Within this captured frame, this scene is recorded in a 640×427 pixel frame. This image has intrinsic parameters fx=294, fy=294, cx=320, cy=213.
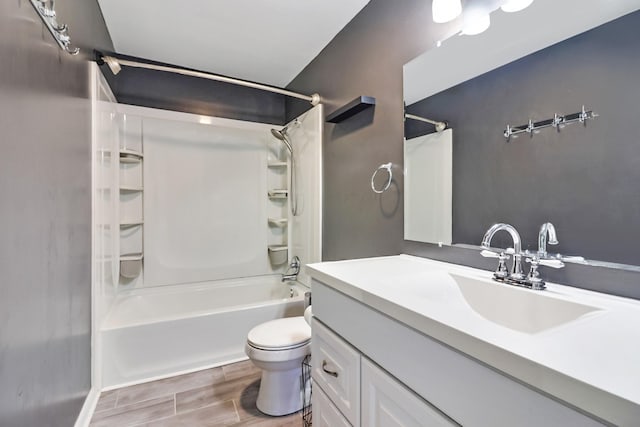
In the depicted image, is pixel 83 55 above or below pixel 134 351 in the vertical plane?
above

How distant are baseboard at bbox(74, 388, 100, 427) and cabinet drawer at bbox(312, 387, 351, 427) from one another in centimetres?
128

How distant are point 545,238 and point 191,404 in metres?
2.01

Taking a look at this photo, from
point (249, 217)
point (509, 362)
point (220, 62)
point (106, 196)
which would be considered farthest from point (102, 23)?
point (509, 362)

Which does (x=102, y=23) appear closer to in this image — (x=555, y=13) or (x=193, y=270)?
(x=193, y=270)

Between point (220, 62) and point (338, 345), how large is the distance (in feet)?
8.65

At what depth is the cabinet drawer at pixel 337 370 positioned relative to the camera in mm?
922

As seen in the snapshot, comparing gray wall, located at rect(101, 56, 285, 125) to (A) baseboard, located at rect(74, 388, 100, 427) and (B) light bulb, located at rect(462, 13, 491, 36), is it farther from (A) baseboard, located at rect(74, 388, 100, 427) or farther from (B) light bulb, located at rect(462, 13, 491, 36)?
(B) light bulb, located at rect(462, 13, 491, 36)

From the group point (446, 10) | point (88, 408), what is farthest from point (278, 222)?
point (446, 10)

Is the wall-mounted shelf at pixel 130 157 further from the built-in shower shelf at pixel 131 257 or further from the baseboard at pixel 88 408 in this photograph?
the baseboard at pixel 88 408

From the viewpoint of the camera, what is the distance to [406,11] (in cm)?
153

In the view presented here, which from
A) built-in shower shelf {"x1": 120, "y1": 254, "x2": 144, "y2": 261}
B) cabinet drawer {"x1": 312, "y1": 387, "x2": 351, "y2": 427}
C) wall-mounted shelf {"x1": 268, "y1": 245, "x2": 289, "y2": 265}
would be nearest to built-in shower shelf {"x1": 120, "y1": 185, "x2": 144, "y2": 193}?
built-in shower shelf {"x1": 120, "y1": 254, "x2": 144, "y2": 261}

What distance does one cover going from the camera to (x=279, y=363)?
5.39 feet

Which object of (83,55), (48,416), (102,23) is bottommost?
(48,416)

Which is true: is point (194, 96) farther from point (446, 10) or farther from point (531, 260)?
point (531, 260)
